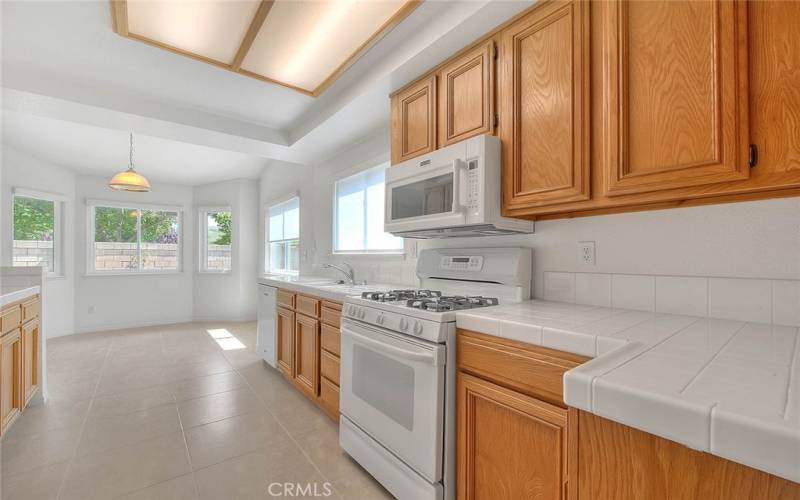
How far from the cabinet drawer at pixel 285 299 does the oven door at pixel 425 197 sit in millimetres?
1287

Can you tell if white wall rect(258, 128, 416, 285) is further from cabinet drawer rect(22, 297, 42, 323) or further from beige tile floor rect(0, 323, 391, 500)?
cabinet drawer rect(22, 297, 42, 323)

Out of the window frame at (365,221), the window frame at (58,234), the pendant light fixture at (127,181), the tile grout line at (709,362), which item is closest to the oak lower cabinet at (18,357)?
the pendant light fixture at (127,181)

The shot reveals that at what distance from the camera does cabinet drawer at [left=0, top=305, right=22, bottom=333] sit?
2.07 m

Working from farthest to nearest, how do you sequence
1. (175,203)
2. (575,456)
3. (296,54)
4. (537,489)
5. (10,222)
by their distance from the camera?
(175,203) < (10,222) < (296,54) < (537,489) < (575,456)

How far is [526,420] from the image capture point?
1191 millimetres

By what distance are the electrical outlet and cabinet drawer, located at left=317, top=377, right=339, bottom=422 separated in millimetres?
1682

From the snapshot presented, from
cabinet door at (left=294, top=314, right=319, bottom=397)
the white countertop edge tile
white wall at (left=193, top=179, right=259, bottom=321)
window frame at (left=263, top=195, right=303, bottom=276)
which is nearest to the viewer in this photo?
the white countertop edge tile

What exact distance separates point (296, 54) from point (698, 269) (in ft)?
7.72

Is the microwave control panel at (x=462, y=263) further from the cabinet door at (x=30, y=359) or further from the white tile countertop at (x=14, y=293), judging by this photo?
the cabinet door at (x=30, y=359)

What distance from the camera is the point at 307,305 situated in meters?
2.73

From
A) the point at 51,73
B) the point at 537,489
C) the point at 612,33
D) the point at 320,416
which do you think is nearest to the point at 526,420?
the point at 537,489

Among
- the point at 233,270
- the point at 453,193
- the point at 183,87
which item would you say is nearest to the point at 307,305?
the point at 453,193

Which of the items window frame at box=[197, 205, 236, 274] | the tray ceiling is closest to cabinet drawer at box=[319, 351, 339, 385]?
the tray ceiling

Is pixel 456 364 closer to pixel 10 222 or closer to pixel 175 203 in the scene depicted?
pixel 10 222
